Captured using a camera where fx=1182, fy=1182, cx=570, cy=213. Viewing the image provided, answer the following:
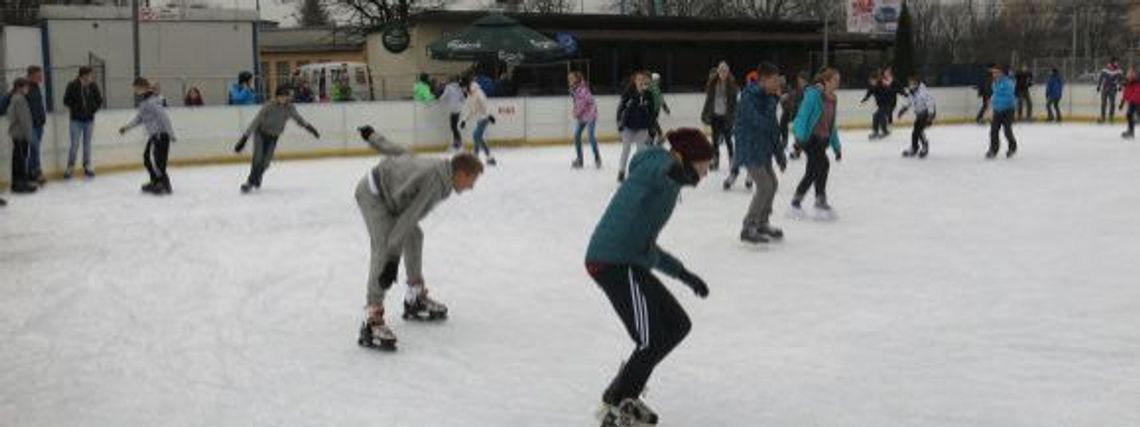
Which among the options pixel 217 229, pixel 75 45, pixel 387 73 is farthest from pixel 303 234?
pixel 387 73

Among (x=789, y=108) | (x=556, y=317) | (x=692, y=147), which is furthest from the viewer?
(x=789, y=108)

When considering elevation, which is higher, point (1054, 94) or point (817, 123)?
point (1054, 94)

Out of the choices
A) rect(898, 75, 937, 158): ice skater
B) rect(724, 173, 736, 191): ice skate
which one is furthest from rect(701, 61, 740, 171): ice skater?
rect(898, 75, 937, 158): ice skater

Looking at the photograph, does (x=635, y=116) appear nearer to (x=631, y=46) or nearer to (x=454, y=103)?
(x=454, y=103)

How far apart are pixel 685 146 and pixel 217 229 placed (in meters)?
7.26

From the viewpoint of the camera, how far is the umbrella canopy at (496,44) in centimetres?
2391

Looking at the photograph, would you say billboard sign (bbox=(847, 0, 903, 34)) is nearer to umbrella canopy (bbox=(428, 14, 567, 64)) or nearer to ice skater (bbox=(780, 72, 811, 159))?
umbrella canopy (bbox=(428, 14, 567, 64))

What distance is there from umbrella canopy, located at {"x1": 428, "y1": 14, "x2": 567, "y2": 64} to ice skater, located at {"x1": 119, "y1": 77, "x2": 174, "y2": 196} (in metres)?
Result: 11.1

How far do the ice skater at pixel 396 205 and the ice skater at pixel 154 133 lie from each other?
7.63 m

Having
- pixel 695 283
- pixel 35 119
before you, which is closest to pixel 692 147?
pixel 695 283

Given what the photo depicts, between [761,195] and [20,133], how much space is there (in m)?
8.63

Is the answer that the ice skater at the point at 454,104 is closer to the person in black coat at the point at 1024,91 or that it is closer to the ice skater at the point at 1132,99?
the ice skater at the point at 1132,99

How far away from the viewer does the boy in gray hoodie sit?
13.2 metres

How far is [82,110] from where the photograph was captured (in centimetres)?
1485
